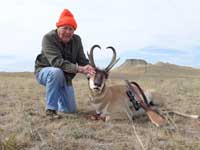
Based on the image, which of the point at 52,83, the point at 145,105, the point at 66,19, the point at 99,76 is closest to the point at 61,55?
the point at 52,83

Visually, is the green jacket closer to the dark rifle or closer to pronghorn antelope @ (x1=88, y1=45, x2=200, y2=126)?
pronghorn antelope @ (x1=88, y1=45, x2=200, y2=126)

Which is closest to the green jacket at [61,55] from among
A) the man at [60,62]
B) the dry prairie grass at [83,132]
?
the man at [60,62]

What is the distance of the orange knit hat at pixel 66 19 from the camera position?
7.01m

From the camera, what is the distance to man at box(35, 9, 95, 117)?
7.04 m

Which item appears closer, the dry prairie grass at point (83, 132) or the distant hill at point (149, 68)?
the dry prairie grass at point (83, 132)

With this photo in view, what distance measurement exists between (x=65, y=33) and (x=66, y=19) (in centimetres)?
27

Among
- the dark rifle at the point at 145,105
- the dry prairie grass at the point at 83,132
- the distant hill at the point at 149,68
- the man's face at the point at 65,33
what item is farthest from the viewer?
the distant hill at the point at 149,68

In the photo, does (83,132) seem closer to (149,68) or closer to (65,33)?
(65,33)

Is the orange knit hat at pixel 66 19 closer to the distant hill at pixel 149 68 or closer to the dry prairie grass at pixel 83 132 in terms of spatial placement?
the dry prairie grass at pixel 83 132

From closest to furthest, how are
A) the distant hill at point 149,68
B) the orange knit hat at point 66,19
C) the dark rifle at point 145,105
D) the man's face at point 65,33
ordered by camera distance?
1. the dark rifle at point 145,105
2. the orange knit hat at point 66,19
3. the man's face at point 65,33
4. the distant hill at point 149,68

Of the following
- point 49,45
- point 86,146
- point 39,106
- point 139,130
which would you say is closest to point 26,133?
point 86,146

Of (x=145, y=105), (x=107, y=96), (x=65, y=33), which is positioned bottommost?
(x=145, y=105)

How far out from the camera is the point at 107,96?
724 cm

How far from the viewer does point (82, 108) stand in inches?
331
